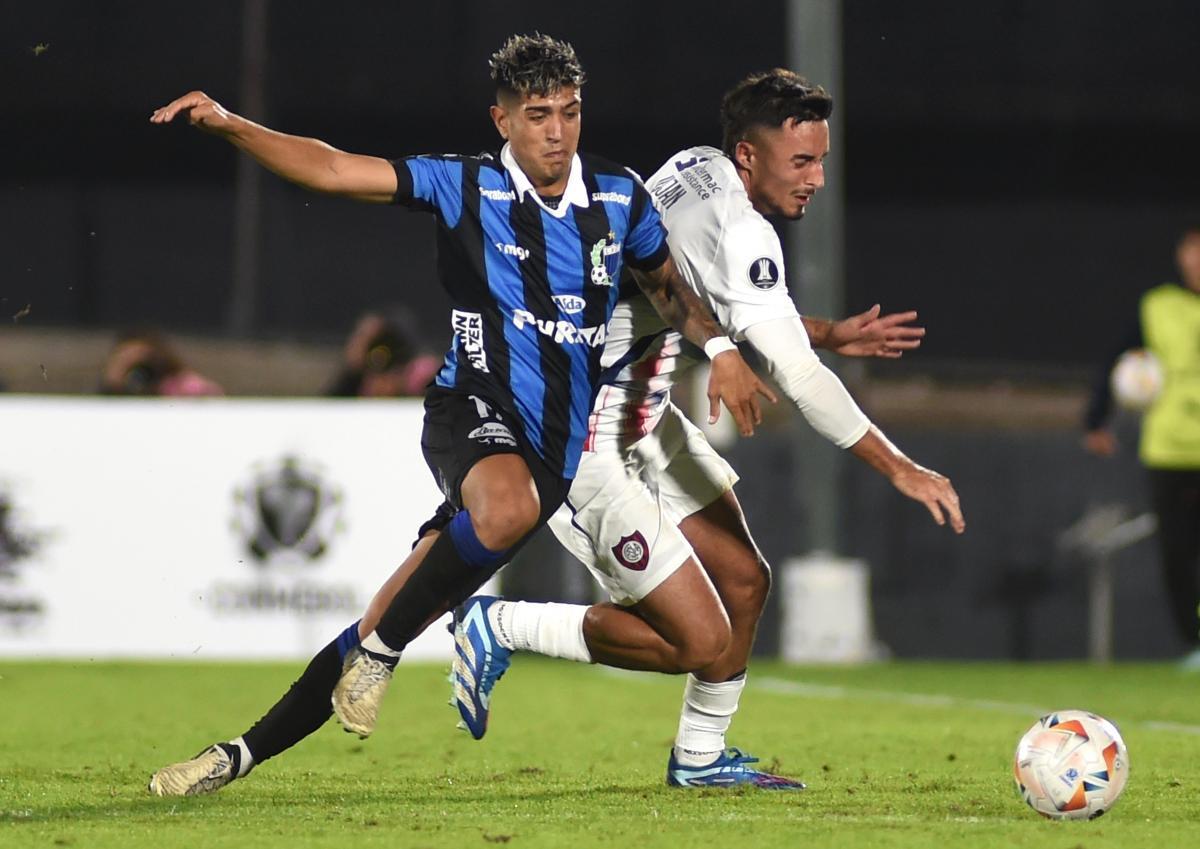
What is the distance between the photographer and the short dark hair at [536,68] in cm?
536

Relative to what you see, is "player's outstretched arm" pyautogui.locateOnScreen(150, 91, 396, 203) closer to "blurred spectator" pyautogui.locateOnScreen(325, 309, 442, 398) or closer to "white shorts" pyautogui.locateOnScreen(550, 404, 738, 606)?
"white shorts" pyautogui.locateOnScreen(550, 404, 738, 606)

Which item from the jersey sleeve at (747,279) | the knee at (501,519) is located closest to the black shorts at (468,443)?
the knee at (501,519)

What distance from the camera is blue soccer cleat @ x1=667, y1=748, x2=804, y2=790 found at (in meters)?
5.86

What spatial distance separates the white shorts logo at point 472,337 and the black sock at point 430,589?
0.47 m

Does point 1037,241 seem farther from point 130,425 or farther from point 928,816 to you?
point 928,816

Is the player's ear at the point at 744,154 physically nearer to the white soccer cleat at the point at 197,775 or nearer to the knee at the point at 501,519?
the knee at the point at 501,519

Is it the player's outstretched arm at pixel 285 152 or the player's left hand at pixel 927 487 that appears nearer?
the player's outstretched arm at pixel 285 152

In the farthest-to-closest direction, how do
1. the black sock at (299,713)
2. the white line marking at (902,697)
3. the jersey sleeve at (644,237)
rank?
the white line marking at (902,697)
the jersey sleeve at (644,237)
the black sock at (299,713)

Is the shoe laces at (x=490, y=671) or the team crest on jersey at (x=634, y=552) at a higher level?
the team crest on jersey at (x=634, y=552)

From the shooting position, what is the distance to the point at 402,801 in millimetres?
5473

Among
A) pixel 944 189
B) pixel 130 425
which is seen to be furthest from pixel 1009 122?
pixel 130 425

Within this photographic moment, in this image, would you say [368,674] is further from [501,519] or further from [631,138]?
[631,138]

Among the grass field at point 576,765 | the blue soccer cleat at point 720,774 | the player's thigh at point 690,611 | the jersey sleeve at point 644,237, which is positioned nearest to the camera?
the grass field at point 576,765

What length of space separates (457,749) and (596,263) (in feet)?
7.47
